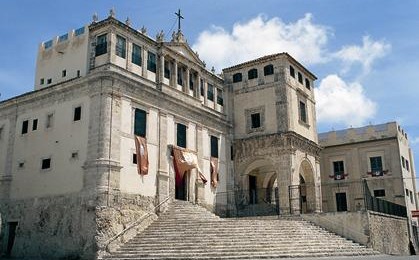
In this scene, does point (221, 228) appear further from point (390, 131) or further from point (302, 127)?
point (390, 131)

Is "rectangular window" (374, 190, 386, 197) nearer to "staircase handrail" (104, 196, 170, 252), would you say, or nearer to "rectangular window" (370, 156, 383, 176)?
"rectangular window" (370, 156, 383, 176)

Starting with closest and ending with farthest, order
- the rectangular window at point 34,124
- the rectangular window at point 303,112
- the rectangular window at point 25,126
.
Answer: the rectangular window at point 34,124 < the rectangular window at point 25,126 < the rectangular window at point 303,112

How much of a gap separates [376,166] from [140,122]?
23.1 meters

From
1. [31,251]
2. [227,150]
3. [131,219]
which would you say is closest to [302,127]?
[227,150]

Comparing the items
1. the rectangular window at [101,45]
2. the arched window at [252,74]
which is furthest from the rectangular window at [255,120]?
the rectangular window at [101,45]

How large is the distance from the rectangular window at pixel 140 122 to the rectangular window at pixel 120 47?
3.52 m

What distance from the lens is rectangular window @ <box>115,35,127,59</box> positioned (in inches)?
1057

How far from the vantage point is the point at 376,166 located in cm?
3975

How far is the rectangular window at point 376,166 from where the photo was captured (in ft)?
129

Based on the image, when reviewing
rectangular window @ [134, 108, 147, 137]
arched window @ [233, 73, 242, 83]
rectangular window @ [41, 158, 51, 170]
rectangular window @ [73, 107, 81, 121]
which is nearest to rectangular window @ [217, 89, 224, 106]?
arched window @ [233, 73, 242, 83]

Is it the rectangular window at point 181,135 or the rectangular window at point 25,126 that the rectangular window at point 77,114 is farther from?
the rectangular window at point 181,135

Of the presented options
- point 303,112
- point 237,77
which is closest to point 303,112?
point 303,112

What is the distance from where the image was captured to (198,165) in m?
31.0

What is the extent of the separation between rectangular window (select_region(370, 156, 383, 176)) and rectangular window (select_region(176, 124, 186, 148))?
19.0 metres
